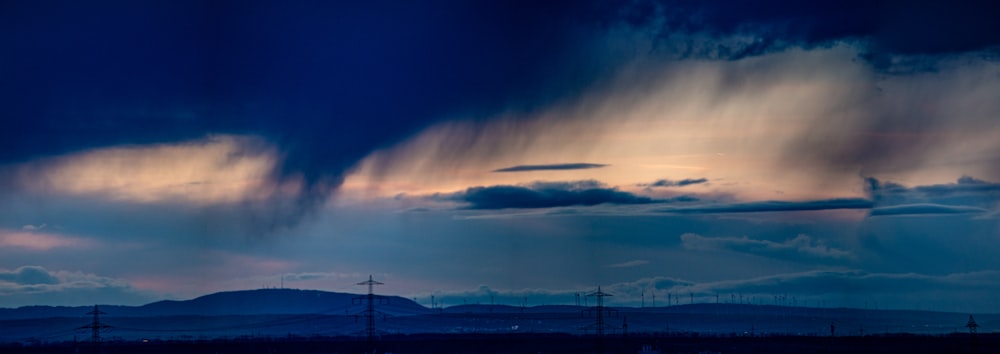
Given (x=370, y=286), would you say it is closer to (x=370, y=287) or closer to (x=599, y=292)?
(x=370, y=287)

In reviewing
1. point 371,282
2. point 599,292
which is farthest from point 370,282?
point 599,292

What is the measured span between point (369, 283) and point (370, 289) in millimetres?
2404

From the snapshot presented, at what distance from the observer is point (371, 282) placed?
196 meters

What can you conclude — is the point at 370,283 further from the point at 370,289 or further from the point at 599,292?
the point at 599,292

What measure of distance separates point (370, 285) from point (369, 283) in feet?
1.45

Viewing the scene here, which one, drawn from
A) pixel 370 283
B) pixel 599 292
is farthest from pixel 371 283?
pixel 599 292

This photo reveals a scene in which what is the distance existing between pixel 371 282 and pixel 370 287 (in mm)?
1356

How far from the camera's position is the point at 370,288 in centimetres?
19612

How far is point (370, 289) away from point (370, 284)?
1870 millimetres

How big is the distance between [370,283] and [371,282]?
464mm

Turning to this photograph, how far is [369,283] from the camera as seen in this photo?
197500 mm

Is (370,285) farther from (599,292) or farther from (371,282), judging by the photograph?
(599,292)

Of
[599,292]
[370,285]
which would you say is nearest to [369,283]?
[370,285]

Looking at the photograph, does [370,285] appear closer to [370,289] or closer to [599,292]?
[370,289]
